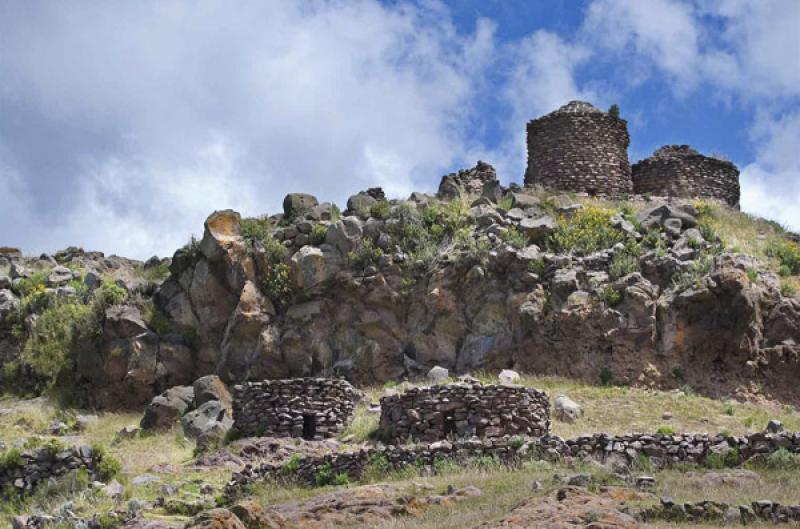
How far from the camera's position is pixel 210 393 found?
25.4 meters

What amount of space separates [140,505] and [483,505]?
17.2ft

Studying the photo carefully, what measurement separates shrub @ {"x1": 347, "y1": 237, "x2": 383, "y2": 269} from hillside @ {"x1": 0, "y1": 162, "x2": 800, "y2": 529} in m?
0.05

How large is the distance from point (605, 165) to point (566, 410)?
13.3 meters

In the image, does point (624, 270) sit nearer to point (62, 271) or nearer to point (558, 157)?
point (558, 157)

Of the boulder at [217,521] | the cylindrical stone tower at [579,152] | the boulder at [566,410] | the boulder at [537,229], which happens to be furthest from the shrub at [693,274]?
the boulder at [217,521]

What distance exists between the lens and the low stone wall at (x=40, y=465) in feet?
65.6

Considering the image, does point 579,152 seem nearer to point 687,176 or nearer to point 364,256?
point 687,176

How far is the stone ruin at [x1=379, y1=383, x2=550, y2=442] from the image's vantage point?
21.8 meters

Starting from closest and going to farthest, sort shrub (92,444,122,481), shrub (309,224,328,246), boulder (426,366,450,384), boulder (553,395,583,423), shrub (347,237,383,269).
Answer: shrub (92,444,122,481)
boulder (553,395,583,423)
boulder (426,366,450,384)
shrub (347,237,383,269)
shrub (309,224,328,246)

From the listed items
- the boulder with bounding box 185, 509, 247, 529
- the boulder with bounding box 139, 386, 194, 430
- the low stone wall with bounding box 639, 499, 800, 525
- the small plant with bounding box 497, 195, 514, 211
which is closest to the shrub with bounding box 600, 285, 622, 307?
the small plant with bounding box 497, 195, 514, 211

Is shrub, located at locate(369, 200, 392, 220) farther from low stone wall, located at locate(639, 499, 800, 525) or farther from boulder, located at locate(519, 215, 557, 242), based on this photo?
low stone wall, located at locate(639, 499, 800, 525)

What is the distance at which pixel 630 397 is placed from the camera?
2489 cm

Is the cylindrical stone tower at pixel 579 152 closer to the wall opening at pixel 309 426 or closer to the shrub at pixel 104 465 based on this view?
the wall opening at pixel 309 426

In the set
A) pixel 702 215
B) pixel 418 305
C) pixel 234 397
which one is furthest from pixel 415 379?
pixel 702 215
